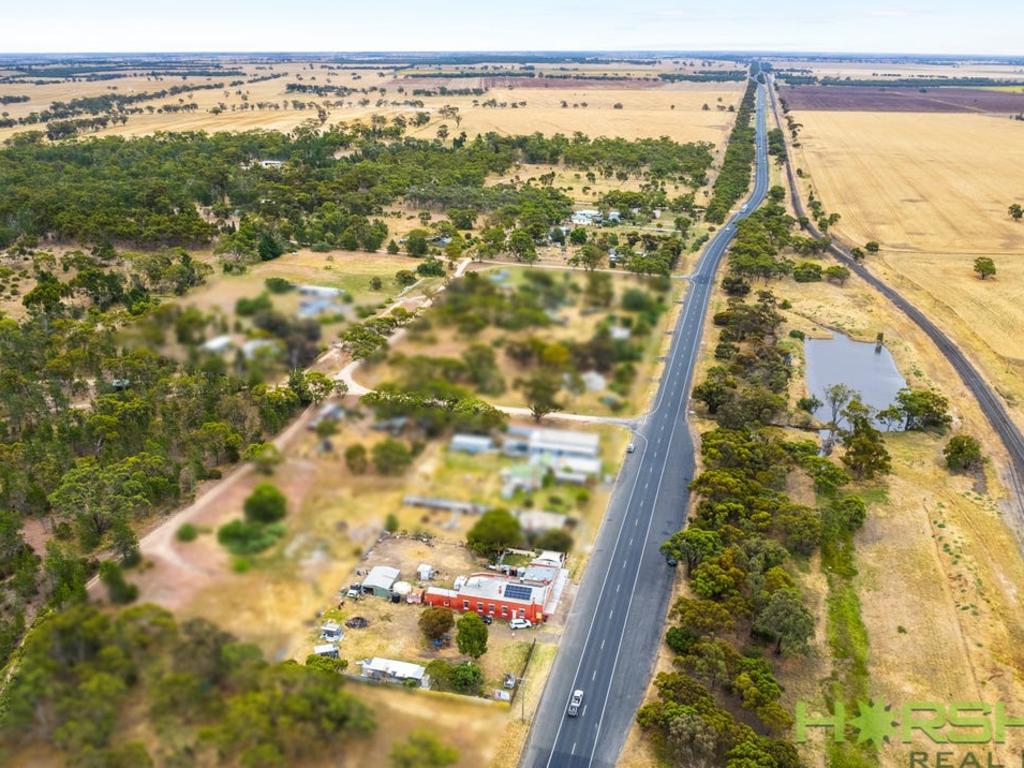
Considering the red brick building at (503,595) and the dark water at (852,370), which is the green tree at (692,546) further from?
the dark water at (852,370)

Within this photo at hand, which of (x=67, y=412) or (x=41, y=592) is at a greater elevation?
(x=67, y=412)

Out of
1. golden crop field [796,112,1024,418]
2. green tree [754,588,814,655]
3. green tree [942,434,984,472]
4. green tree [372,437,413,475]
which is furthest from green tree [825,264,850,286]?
green tree [372,437,413,475]

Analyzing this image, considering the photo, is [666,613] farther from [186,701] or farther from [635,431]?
[186,701]

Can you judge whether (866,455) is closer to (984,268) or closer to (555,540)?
(555,540)

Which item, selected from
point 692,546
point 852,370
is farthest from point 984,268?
point 692,546

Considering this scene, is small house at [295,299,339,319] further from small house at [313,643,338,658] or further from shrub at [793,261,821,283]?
shrub at [793,261,821,283]

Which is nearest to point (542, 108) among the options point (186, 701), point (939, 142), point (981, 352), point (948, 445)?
point (939, 142)
